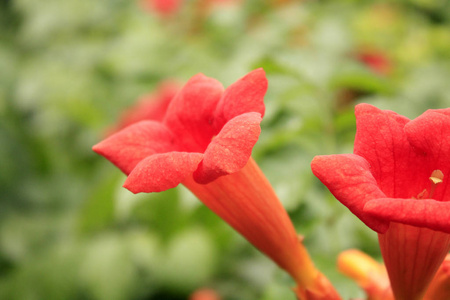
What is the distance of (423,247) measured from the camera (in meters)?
0.78

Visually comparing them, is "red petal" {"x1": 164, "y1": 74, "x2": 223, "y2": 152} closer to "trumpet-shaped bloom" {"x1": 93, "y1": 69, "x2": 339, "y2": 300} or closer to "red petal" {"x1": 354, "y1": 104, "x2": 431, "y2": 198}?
"trumpet-shaped bloom" {"x1": 93, "y1": 69, "x2": 339, "y2": 300}

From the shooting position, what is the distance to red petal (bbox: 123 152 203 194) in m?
0.80

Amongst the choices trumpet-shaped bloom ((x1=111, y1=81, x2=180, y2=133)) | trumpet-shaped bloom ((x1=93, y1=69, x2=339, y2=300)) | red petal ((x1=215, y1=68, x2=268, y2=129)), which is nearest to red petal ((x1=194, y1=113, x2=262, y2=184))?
trumpet-shaped bloom ((x1=93, y1=69, x2=339, y2=300))

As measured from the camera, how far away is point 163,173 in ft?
2.64

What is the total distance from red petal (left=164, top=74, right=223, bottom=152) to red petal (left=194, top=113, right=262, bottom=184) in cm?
24

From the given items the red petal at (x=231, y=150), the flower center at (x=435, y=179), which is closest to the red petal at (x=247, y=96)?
the red petal at (x=231, y=150)

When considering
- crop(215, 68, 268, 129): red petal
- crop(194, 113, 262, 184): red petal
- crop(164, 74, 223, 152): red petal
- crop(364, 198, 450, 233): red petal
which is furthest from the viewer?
crop(164, 74, 223, 152): red petal

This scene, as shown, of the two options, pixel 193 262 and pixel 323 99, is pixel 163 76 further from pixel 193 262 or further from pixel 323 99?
pixel 323 99

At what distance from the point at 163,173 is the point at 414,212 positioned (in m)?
0.41

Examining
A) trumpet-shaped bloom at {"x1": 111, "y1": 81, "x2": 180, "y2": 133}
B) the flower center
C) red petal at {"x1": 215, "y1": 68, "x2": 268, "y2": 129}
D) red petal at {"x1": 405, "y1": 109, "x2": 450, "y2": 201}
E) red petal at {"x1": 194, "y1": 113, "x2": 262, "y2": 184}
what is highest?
trumpet-shaped bloom at {"x1": 111, "y1": 81, "x2": 180, "y2": 133}

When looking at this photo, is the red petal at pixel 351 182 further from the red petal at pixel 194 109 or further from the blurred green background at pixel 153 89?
the blurred green background at pixel 153 89

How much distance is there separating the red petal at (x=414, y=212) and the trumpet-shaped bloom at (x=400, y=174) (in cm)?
4

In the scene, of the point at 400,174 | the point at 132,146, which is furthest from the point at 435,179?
the point at 132,146

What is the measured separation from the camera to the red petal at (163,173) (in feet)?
2.62
